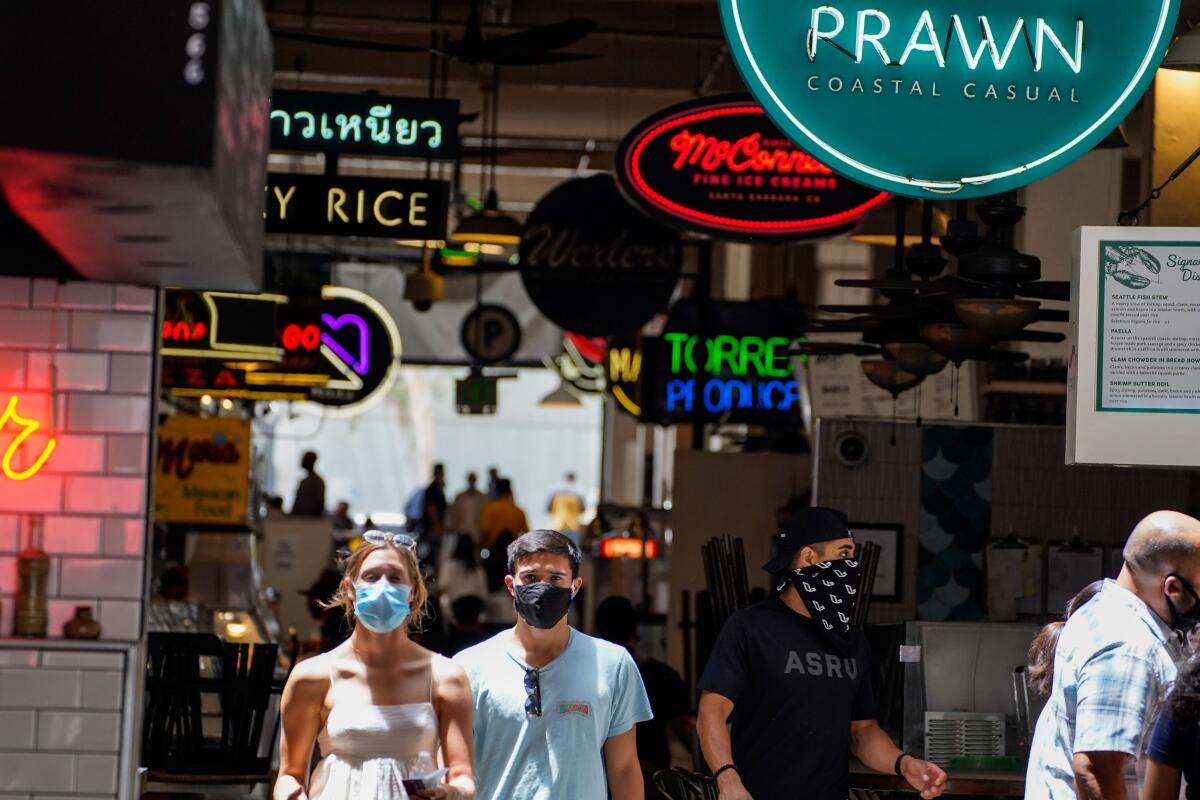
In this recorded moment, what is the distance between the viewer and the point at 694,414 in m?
13.2

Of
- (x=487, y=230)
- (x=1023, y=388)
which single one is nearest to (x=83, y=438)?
(x=1023, y=388)

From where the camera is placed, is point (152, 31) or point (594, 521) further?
point (594, 521)

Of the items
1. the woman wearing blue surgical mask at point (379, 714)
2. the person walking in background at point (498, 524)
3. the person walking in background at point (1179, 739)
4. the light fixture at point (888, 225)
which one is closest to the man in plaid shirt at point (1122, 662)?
the person walking in background at point (1179, 739)

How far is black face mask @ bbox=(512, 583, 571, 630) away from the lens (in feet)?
16.4

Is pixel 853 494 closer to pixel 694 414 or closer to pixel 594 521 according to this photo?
pixel 694 414

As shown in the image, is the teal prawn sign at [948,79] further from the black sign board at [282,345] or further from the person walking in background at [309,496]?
the person walking in background at [309,496]

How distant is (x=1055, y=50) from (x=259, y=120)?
220 centimetres

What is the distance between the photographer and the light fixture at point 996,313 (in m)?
6.50

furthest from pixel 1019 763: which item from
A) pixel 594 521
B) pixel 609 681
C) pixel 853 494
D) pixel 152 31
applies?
pixel 594 521

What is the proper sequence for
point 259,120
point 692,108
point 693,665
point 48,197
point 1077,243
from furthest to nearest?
point 693,665, point 692,108, point 1077,243, point 259,120, point 48,197

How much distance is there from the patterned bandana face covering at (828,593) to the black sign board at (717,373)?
7248mm

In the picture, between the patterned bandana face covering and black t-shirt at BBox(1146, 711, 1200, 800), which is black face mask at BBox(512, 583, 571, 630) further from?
black t-shirt at BBox(1146, 711, 1200, 800)

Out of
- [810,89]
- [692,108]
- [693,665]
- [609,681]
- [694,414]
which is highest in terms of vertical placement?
[692,108]

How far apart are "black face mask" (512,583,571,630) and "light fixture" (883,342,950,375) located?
338 centimetres
